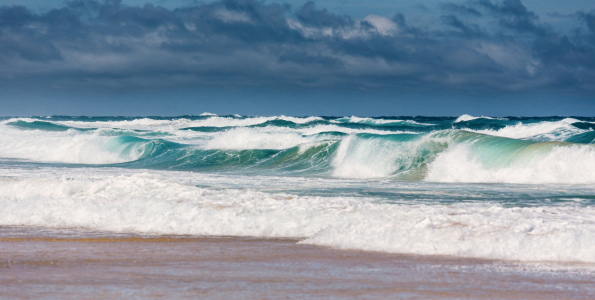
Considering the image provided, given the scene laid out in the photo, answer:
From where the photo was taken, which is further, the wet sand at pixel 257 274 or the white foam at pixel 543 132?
the white foam at pixel 543 132

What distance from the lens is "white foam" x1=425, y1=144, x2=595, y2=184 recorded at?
12.0m

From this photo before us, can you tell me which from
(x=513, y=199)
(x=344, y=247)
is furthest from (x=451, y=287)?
(x=513, y=199)

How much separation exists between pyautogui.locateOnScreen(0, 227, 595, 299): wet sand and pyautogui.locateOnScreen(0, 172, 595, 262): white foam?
0.31 m

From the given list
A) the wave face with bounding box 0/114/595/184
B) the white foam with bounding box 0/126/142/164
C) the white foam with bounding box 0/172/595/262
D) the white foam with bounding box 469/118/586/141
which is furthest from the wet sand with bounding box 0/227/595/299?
the white foam with bounding box 469/118/586/141

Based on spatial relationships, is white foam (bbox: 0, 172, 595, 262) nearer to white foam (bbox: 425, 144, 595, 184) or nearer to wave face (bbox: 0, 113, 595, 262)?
wave face (bbox: 0, 113, 595, 262)

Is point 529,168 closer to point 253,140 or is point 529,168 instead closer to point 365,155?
point 365,155

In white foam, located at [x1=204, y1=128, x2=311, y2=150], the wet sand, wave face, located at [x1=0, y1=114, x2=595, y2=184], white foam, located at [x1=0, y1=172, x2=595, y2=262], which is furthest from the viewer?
white foam, located at [x1=204, y1=128, x2=311, y2=150]

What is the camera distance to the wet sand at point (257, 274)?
354cm

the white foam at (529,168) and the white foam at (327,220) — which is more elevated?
the white foam at (529,168)

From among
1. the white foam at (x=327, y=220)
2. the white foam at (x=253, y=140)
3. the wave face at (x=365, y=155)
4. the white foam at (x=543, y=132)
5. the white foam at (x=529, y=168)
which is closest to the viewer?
the white foam at (x=327, y=220)

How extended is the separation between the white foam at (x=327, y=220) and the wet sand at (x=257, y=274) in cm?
31

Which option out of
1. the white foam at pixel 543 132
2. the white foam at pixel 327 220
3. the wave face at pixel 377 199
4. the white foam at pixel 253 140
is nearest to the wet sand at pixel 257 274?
the white foam at pixel 327 220

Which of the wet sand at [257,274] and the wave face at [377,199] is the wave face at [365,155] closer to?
the wave face at [377,199]

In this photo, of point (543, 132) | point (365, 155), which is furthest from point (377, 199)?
point (543, 132)
